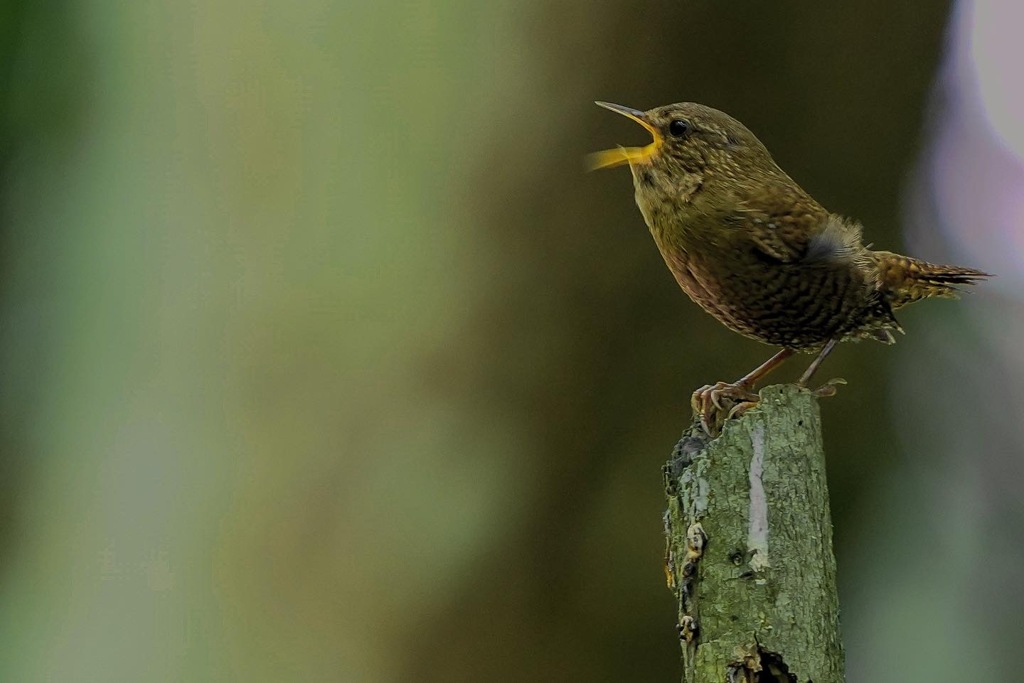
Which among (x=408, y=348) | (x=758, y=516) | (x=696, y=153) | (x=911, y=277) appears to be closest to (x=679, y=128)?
(x=696, y=153)

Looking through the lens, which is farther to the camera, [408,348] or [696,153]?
[408,348]

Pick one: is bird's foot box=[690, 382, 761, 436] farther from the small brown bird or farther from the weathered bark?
the weathered bark

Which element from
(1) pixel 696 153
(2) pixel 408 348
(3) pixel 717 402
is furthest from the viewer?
(2) pixel 408 348

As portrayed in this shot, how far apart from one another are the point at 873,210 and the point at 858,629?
3.58 feet

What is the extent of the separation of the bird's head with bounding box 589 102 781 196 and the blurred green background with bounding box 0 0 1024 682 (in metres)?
0.81

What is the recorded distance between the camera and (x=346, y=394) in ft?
8.27

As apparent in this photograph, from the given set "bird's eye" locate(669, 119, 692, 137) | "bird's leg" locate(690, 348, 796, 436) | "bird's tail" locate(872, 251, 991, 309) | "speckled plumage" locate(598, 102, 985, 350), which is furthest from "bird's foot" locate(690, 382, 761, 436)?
"bird's eye" locate(669, 119, 692, 137)

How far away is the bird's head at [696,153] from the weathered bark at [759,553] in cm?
39

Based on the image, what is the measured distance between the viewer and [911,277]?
1246mm

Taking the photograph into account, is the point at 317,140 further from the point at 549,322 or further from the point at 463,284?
the point at 549,322

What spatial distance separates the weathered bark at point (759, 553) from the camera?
890mm

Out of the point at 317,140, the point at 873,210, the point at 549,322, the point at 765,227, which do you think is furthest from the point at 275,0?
the point at 765,227

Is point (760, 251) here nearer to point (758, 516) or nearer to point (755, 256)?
point (755, 256)

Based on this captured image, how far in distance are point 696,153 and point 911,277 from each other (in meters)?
0.36
